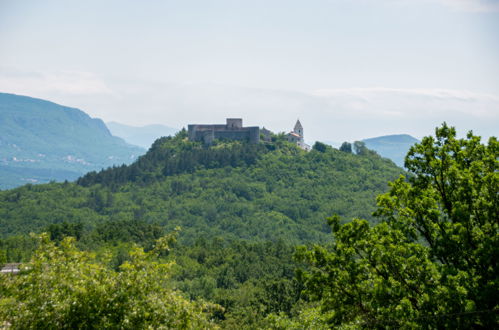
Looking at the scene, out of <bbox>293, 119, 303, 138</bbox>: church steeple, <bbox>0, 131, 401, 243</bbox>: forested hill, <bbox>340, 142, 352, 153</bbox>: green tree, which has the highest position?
<bbox>293, 119, 303, 138</bbox>: church steeple

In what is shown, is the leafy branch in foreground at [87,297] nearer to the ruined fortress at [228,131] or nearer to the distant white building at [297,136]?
the ruined fortress at [228,131]

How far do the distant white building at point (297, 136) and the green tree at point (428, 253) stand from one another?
14040 cm

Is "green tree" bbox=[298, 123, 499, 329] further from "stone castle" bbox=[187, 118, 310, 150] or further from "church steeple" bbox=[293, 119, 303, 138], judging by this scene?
"church steeple" bbox=[293, 119, 303, 138]

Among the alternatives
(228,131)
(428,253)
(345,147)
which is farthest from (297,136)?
(428,253)

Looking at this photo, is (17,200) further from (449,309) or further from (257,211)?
(449,309)

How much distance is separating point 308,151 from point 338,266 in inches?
5642

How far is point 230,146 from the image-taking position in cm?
15062

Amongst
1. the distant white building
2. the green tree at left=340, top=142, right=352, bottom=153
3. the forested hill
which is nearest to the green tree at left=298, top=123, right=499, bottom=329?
the forested hill

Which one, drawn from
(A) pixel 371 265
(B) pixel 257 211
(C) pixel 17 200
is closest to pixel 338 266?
(A) pixel 371 265

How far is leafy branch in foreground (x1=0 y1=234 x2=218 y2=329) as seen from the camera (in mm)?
15578

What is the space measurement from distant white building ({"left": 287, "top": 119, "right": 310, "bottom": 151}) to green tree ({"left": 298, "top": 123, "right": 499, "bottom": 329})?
14040cm

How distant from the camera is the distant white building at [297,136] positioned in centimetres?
15954

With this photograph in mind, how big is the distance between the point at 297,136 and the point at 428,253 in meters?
144

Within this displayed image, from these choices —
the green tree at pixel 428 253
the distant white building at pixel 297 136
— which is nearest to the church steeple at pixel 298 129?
the distant white building at pixel 297 136
